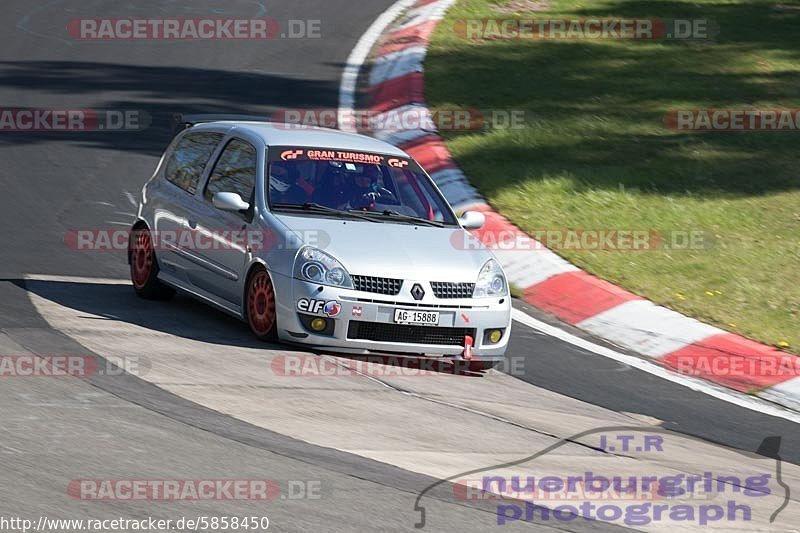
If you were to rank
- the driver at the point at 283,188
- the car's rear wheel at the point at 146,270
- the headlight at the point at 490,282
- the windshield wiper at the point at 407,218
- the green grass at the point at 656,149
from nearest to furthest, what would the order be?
the headlight at the point at 490,282, the driver at the point at 283,188, the windshield wiper at the point at 407,218, the car's rear wheel at the point at 146,270, the green grass at the point at 656,149

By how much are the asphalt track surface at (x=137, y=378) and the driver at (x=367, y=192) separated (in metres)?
1.27

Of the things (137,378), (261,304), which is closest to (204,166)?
(261,304)

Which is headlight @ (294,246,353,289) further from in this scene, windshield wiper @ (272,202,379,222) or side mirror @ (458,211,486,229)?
side mirror @ (458,211,486,229)

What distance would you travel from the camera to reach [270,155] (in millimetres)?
10562

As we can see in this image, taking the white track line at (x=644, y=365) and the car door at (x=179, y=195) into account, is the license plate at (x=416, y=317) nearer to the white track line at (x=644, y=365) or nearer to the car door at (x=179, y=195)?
the white track line at (x=644, y=365)

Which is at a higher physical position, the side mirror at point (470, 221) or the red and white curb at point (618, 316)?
the side mirror at point (470, 221)

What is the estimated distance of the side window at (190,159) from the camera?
36.6 ft

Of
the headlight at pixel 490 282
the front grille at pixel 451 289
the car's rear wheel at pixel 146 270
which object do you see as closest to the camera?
the front grille at pixel 451 289

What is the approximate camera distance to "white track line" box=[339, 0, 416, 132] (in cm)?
1789

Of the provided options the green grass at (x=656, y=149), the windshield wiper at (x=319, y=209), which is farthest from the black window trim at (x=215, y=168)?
the green grass at (x=656, y=149)

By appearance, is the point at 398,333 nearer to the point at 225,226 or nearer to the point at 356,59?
the point at 225,226

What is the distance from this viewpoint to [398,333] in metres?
9.49

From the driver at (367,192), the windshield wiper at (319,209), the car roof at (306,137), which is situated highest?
the car roof at (306,137)

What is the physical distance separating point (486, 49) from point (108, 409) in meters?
13.3
